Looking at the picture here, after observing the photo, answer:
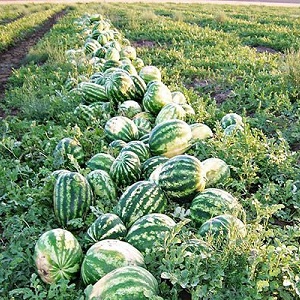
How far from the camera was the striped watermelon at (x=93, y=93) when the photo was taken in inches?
181

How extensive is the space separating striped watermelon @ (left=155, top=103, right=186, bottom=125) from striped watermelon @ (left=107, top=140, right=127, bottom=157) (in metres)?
0.46

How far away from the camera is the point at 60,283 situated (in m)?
2.14

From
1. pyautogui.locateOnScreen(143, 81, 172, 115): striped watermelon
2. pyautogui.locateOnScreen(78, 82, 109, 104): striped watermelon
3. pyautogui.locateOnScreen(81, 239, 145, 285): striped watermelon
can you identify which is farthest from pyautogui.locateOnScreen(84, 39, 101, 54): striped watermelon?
pyautogui.locateOnScreen(81, 239, 145, 285): striped watermelon

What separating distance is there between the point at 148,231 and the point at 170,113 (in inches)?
64.3

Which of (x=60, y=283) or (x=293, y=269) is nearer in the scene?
(x=293, y=269)

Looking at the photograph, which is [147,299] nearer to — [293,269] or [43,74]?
[293,269]

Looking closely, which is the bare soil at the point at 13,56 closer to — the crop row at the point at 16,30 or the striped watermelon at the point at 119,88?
the crop row at the point at 16,30

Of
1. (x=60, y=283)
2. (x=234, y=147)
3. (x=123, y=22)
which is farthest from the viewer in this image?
(x=123, y=22)

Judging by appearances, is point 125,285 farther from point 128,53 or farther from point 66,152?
point 128,53

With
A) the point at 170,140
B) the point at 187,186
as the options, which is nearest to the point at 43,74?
the point at 170,140

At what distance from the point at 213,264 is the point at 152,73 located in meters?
3.57

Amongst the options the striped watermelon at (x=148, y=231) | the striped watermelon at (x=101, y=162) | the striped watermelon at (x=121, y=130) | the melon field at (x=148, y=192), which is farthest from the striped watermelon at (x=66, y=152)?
the striped watermelon at (x=148, y=231)

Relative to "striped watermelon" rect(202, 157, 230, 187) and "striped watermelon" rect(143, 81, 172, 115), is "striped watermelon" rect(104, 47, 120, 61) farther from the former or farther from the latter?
"striped watermelon" rect(202, 157, 230, 187)

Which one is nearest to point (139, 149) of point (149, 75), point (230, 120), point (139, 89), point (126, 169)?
point (126, 169)
